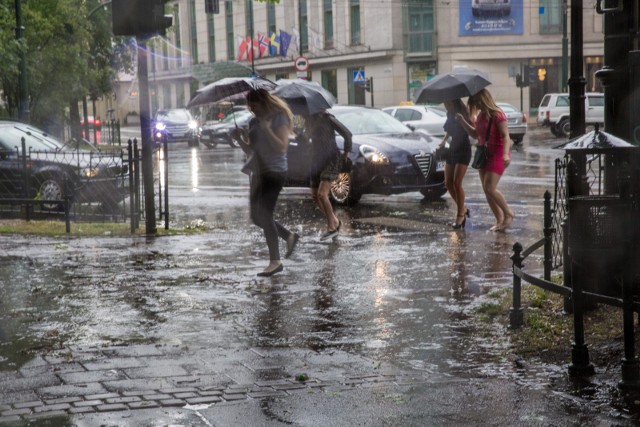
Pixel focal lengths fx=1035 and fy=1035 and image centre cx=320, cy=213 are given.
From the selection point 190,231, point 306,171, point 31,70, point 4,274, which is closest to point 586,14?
point 31,70

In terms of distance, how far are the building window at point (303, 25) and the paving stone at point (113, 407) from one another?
5948 centimetres

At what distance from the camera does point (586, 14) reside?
186ft

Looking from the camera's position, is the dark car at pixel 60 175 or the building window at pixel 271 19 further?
the building window at pixel 271 19

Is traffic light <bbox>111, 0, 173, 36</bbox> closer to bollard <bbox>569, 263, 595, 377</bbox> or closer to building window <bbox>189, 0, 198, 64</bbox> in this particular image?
bollard <bbox>569, 263, 595, 377</bbox>

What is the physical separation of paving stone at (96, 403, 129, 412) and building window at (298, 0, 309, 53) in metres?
59.5

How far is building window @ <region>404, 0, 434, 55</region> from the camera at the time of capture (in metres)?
57.8

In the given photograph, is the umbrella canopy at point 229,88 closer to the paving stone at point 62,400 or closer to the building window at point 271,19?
the paving stone at point 62,400

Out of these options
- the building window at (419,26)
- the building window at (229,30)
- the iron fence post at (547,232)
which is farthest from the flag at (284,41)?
the iron fence post at (547,232)

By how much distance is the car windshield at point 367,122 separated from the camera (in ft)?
58.8

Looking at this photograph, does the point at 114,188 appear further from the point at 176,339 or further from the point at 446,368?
the point at 446,368

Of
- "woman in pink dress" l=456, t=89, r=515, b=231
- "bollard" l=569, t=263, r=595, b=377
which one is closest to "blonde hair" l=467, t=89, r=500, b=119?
"woman in pink dress" l=456, t=89, r=515, b=231

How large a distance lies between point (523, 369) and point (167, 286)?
422 cm

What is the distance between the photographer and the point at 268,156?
10.2m

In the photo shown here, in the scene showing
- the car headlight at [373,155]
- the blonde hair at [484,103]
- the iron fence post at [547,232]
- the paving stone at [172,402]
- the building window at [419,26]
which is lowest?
the paving stone at [172,402]
